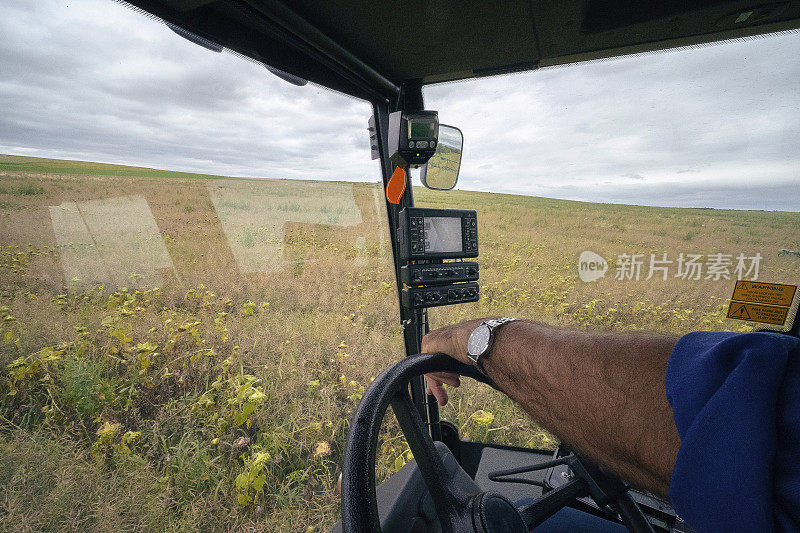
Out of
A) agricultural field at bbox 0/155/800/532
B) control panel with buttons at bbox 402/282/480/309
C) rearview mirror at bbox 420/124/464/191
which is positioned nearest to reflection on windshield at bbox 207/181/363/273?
agricultural field at bbox 0/155/800/532

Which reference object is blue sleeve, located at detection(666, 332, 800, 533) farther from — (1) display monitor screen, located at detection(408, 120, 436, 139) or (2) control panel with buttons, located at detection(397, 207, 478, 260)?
(1) display monitor screen, located at detection(408, 120, 436, 139)

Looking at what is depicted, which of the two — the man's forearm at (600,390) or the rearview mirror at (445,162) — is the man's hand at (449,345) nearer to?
the man's forearm at (600,390)

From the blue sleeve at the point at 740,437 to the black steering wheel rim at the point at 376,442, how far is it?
396 mm

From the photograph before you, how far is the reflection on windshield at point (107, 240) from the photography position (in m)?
1.16

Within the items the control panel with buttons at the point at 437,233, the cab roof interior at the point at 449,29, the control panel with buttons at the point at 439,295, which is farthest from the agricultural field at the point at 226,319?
the cab roof interior at the point at 449,29

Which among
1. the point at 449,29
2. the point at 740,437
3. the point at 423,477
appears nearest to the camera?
the point at 740,437

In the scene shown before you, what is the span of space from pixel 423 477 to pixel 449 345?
0.99 feet

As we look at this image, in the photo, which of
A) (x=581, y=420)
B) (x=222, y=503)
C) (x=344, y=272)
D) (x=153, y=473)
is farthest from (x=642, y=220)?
(x=153, y=473)

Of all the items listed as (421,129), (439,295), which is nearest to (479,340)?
(439,295)

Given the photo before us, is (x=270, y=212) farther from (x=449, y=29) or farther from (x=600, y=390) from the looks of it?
(x=600, y=390)

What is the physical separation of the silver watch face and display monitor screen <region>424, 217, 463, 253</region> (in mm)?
693

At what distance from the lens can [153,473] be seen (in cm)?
128

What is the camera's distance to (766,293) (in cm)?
125

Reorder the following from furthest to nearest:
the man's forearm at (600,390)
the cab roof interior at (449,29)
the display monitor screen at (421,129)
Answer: the display monitor screen at (421,129), the cab roof interior at (449,29), the man's forearm at (600,390)
